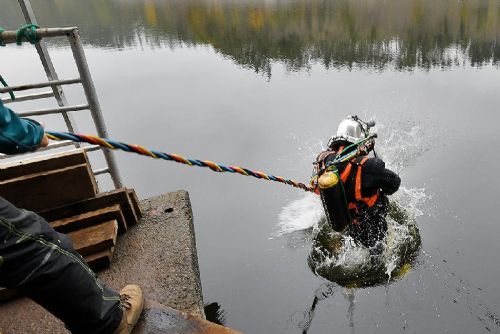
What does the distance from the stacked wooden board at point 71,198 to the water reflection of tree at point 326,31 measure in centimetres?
1455

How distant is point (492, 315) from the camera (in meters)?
4.35

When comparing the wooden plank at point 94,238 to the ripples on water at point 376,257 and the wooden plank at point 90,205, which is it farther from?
the ripples on water at point 376,257

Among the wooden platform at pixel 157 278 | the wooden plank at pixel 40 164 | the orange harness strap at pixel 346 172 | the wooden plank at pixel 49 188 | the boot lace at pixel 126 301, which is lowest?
the orange harness strap at pixel 346 172

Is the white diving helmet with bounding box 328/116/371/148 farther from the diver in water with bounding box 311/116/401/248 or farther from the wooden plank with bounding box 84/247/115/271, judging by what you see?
the wooden plank with bounding box 84/247/115/271

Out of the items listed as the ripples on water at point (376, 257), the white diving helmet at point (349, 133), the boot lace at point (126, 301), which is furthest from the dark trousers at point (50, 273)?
the ripples on water at point (376, 257)

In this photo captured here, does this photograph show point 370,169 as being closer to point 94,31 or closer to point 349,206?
point 349,206

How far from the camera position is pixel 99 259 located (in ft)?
8.95

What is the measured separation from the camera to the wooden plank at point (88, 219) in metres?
2.85

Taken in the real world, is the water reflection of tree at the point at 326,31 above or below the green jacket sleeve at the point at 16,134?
below

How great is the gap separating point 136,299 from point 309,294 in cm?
321

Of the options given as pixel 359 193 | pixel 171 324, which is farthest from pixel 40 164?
pixel 359 193

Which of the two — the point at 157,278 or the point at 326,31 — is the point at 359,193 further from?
the point at 326,31

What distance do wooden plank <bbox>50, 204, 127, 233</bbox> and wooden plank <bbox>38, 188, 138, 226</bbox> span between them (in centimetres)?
4

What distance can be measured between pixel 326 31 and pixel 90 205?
24.0 metres
